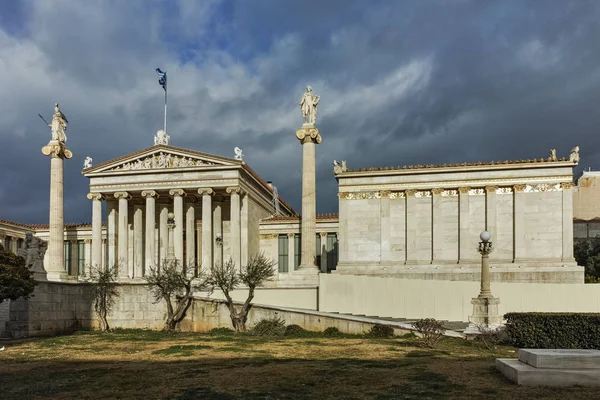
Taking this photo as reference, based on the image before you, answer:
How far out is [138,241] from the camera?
2254 inches

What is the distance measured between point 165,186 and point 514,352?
37.5 m

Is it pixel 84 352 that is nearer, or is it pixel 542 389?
pixel 542 389

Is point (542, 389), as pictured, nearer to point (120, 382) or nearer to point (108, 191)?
point (120, 382)

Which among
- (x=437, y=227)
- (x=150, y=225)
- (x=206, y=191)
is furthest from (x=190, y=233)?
(x=437, y=227)

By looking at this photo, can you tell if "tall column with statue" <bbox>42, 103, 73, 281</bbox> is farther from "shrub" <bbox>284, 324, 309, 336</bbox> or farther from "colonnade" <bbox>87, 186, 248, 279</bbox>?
"shrub" <bbox>284, 324, 309, 336</bbox>

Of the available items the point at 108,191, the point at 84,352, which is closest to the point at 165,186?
the point at 108,191


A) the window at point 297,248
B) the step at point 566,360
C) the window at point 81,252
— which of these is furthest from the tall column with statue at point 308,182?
the step at point 566,360

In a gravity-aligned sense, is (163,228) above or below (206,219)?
below

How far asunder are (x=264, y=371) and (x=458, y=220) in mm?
30485

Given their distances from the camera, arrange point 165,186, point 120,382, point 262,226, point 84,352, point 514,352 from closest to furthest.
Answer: point 120,382, point 514,352, point 84,352, point 165,186, point 262,226

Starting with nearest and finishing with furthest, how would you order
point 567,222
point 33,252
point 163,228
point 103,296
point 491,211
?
point 33,252
point 103,296
point 567,222
point 491,211
point 163,228

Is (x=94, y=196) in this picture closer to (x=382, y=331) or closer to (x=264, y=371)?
(x=382, y=331)

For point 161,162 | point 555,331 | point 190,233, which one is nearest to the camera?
point 555,331

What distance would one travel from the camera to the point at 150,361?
21.2m
